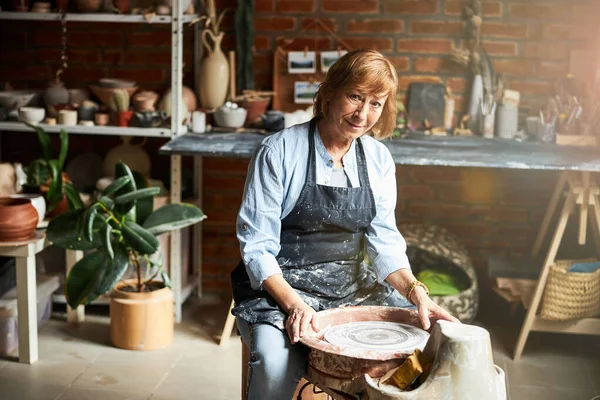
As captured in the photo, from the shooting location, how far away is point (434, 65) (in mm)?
4477

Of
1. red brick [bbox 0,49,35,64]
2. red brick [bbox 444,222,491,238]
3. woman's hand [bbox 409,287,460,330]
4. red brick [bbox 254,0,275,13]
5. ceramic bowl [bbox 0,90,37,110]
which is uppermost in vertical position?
red brick [bbox 254,0,275,13]

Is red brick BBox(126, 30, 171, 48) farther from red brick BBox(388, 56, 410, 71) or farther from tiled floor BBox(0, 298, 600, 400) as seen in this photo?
tiled floor BBox(0, 298, 600, 400)

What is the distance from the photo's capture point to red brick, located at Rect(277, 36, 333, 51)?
4.50m

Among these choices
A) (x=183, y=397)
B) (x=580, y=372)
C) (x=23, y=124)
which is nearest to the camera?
(x=183, y=397)

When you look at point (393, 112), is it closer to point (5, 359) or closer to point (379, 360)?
point (379, 360)

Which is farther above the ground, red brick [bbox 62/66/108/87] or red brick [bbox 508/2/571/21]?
red brick [bbox 508/2/571/21]

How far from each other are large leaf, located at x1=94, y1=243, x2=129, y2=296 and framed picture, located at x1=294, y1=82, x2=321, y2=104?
1259 mm

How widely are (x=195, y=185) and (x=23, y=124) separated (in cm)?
91

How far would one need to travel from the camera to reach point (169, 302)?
4.02 meters

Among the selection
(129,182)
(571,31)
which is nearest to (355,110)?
(129,182)

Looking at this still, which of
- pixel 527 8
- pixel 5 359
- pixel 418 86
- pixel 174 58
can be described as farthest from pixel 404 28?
pixel 5 359

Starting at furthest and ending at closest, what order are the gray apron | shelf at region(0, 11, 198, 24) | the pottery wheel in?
shelf at region(0, 11, 198, 24) < the gray apron < the pottery wheel

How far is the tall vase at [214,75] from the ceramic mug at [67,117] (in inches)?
25.0

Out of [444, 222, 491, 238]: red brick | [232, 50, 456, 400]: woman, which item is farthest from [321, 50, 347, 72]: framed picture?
[232, 50, 456, 400]: woman
